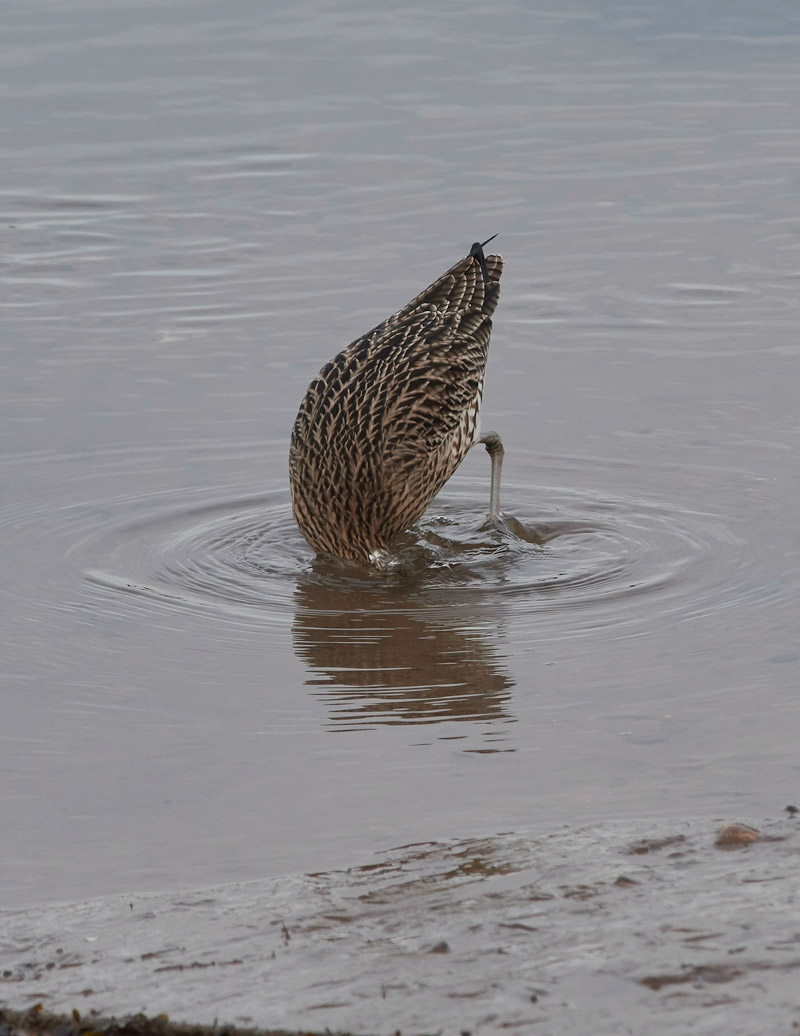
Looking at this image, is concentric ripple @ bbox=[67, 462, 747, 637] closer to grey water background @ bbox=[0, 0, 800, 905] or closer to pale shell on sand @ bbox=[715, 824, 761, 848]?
grey water background @ bbox=[0, 0, 800, 905]

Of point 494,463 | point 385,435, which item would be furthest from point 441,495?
point 385,435

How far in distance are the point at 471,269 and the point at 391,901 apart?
5.63m

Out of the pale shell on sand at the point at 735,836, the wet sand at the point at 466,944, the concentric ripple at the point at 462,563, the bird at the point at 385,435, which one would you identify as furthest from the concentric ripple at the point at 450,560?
the wet sand at the point at 466,944

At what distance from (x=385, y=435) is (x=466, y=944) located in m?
4.54

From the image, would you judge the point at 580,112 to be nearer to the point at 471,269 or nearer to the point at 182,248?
the point at 182,248

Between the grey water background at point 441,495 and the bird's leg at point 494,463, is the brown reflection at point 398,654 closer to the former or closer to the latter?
the grey water background at point 441,495

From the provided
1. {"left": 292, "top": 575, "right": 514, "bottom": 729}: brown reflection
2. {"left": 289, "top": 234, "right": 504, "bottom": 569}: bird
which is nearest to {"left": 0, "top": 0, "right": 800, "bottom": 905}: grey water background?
{"left": 292, "top": 575, "right": 514, "bottom": 729}: brown reflection

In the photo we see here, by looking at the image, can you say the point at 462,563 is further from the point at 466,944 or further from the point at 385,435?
the point at 466,944

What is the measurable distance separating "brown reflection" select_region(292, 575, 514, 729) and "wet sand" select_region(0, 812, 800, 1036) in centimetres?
127

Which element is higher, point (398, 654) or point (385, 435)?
point (385, 435)

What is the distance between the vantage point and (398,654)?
6.40 metres

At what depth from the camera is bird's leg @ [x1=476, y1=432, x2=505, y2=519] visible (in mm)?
8062

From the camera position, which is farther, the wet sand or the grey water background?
the grey water background

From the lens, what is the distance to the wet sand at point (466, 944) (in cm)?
335
